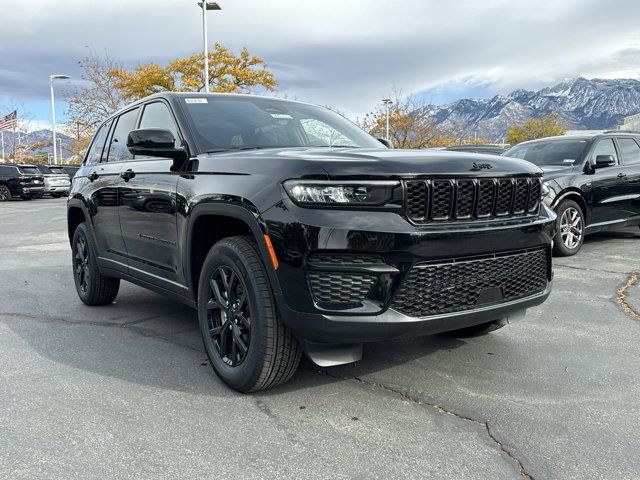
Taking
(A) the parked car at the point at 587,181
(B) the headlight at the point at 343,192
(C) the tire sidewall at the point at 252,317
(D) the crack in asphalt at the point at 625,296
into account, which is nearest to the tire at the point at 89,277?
(C) the tire sidewall at the point at 252,317

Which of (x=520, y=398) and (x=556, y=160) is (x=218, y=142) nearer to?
(x=520, y=398)

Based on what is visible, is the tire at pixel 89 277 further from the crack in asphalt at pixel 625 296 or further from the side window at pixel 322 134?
the crack in asphalt at pixel 625 296

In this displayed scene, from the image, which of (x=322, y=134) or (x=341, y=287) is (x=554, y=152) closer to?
(x=322, y=134)

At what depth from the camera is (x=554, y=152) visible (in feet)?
28.1

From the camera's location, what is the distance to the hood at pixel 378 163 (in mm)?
2756

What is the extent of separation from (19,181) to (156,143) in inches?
996

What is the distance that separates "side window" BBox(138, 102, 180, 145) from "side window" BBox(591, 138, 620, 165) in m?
6.51

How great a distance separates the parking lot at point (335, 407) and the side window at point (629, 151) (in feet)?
15.7

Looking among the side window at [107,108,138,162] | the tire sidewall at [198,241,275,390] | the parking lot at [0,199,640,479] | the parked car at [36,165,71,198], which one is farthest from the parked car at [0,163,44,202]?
the tire sidewall at [198,241,275,390]

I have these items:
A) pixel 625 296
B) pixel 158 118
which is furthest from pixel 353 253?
pixel 625 296

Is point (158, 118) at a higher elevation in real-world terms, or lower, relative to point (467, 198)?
higher

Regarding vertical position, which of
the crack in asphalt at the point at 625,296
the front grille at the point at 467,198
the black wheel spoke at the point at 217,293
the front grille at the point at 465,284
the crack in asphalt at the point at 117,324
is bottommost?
the crack in asphalt at the point at 117,324

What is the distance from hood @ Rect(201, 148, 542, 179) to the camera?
9.04ft

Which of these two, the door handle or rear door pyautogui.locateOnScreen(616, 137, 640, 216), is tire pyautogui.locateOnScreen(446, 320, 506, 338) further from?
rear door pyautogui.locateOnScreen(616, 137, 640, 216)
